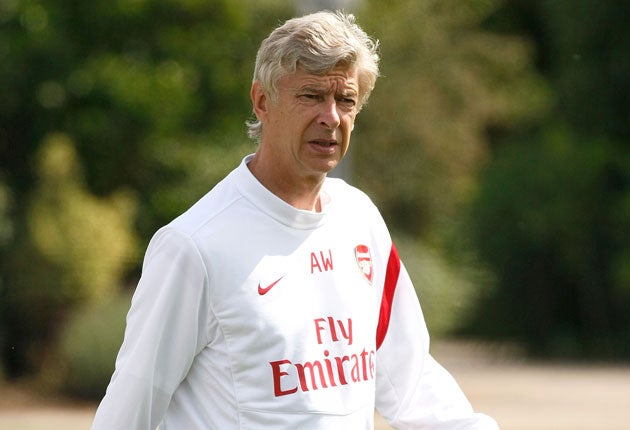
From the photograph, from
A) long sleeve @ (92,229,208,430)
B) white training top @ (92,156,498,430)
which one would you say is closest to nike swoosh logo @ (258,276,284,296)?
white training top @ (92,156,498,430)

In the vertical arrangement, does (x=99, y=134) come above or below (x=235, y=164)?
above

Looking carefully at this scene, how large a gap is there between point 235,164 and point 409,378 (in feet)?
36.7

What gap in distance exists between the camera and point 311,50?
3.26 m

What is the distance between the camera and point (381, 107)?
21.9m

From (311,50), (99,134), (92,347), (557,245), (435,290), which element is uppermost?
(99,134)

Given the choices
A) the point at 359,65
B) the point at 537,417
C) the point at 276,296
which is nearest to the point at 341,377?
the point at 276,296

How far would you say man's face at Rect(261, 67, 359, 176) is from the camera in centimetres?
332

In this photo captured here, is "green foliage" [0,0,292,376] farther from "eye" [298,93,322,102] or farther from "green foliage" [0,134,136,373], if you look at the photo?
"eye" [298,93,322,102]

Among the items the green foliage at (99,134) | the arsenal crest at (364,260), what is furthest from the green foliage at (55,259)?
the arsenal crest at (364,260)

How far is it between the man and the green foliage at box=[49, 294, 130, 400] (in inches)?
354

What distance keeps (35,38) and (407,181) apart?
377 inches

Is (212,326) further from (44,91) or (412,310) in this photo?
(44,91)

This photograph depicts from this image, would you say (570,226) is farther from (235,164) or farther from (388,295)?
(388,295)

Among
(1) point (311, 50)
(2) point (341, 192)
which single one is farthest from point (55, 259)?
(1) point (311, 50)
